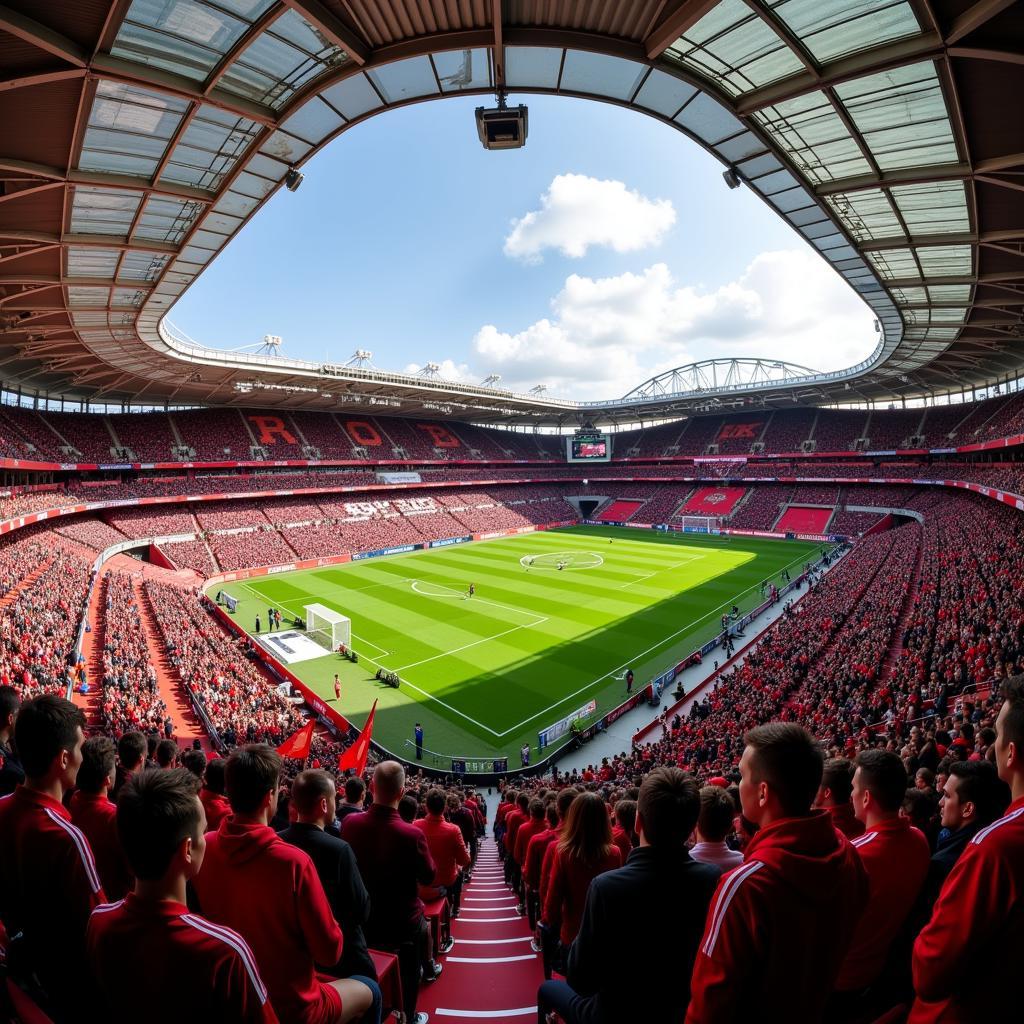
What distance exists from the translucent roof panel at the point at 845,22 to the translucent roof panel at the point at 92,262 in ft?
58.7

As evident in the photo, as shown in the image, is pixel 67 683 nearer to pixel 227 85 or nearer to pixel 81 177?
pixel 81 177

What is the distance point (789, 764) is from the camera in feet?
7.26

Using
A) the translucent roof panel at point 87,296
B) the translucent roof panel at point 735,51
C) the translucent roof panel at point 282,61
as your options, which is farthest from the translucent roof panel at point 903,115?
the translucent roof panel at point 87,296

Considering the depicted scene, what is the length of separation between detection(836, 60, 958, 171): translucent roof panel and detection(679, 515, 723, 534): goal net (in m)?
48.9

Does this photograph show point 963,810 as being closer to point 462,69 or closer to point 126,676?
point 462,69

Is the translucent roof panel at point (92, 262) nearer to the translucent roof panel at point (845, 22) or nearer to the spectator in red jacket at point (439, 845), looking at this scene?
the translucent roof panel at point (845, 22)

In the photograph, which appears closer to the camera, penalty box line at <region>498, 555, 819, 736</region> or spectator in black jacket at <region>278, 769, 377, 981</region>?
spectator in black jacket at <region>278, 769, 377, 981</region>

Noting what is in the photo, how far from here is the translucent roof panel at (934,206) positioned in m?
13.8

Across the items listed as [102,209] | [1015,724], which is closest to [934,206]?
[1015,724]

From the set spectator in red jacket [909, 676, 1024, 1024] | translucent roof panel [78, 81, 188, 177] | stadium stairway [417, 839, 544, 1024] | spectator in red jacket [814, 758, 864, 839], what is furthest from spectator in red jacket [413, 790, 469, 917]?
translucent roof panel [78, 81, 188, 177]

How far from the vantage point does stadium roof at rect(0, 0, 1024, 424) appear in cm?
867

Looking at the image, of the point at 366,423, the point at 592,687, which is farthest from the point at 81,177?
the point at 366,423

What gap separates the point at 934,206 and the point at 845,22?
835 cm

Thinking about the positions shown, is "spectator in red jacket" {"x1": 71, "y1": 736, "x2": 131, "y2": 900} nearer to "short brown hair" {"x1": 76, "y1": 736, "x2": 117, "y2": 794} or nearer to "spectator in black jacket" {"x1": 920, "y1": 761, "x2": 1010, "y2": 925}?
"short brown hair" {"x1": 76, "y1": 736, "x2": 117, "y2": 794}
